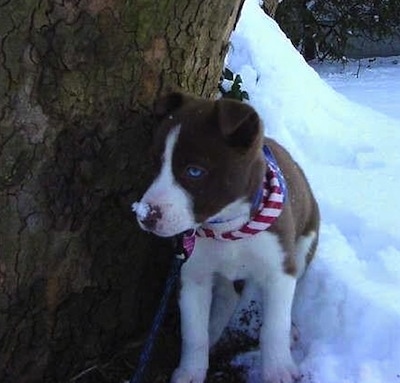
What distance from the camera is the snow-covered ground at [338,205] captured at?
3.37 metres

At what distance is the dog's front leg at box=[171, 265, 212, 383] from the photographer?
3309 mm

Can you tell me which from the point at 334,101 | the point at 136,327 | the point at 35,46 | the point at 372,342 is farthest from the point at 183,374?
the point at 334,101

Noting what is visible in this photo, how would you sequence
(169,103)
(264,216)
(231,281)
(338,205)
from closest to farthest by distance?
1. (169,103)
2. (264,216)
3. (231,281)
4. (338,205)

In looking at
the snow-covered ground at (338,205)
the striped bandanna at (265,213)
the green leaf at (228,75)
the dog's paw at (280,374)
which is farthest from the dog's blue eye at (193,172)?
the green leaf at (228,75)

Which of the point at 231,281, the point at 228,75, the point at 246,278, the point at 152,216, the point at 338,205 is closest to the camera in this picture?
the point at 152,216

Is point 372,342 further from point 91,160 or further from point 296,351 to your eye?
point 91,160

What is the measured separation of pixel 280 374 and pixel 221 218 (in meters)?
0.68

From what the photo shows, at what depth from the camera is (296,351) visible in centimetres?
352

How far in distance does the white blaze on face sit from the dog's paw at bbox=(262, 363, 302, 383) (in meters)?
0.80

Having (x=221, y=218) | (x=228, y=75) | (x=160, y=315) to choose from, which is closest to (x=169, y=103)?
(x=221, y=218)

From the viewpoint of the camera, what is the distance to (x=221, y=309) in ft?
12.0

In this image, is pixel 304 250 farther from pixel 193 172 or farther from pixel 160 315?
pixel 193 172

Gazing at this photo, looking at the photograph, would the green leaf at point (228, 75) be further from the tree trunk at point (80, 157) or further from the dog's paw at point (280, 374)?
the dog's paw at point (280, 374)

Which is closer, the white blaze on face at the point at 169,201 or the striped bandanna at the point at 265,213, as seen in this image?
the white blaze on face at the point at 169,201
